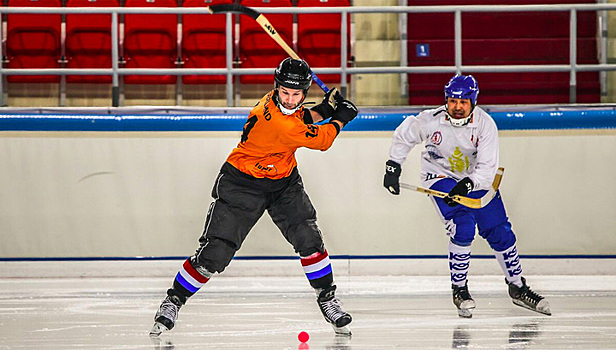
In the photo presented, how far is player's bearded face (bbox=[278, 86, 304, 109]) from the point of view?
4.18 m

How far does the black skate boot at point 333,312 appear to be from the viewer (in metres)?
4.23

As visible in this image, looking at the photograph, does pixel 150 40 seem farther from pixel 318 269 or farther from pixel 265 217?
pixel 318 269

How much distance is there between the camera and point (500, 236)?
4996 mm

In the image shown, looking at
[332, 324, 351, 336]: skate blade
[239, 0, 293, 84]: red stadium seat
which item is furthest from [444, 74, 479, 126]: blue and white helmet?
[239, 0, 293, 84]: red stadium seat

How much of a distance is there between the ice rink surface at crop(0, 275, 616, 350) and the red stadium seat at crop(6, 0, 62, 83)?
1918 millimetres

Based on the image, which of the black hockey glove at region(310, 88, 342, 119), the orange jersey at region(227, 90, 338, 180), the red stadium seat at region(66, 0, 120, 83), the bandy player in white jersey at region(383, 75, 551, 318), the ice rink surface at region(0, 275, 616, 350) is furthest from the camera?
the red stadium seat at region(66, 0, 120, 83)

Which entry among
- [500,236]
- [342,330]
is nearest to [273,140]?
[342,330]

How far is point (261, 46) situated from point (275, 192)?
2998mm

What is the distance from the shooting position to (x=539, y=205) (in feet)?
21.2

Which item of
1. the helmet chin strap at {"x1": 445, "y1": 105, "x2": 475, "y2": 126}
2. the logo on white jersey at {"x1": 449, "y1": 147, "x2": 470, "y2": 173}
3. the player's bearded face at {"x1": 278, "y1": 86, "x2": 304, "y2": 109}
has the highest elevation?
the player's bearded face at {"x1": 278, "y1": 86, "x2": 304, "y2": 109}

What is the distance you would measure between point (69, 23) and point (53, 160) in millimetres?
1414

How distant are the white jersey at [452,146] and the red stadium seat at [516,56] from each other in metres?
1.54

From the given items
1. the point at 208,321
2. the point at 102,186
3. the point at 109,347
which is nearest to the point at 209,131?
the point at 102,186

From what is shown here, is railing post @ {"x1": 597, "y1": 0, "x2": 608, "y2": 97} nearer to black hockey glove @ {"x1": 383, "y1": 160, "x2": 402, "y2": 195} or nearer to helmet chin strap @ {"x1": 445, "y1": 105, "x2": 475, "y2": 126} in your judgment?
helmet chin strap @ {"x1": 445, "y1": 105, "x2": 475, "y2": 126}
